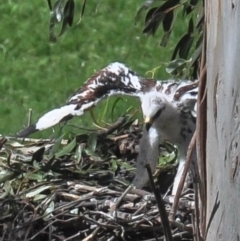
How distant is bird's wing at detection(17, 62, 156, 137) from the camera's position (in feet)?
11.6

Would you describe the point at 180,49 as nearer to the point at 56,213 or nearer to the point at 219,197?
the point at 56,213

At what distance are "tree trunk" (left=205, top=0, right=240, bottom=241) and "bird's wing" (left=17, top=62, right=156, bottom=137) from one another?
1603 mm

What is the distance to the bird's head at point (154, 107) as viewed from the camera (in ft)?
12.1

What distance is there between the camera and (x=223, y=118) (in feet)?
6.13

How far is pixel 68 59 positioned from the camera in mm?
6625

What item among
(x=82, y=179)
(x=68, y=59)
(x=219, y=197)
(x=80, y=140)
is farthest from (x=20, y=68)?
(x=219, y=197)

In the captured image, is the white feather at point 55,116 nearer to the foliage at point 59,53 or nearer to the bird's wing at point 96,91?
the bird's wing at point 96,91

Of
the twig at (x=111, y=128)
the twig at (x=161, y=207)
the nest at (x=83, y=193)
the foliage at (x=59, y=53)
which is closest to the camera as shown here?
the twig at (x=161, y=207)

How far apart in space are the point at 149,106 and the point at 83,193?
60 cm

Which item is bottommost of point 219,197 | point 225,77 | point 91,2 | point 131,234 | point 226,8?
point 131,234

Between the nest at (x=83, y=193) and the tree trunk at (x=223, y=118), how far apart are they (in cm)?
49

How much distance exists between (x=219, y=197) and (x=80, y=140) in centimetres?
201

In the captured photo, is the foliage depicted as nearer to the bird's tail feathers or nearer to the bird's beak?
the bird's beak

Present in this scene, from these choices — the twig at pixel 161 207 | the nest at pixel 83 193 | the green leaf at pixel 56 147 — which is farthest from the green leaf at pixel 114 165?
the twig at pixel 161 207
